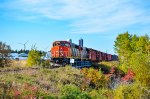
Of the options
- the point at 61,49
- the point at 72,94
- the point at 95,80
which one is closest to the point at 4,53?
the point at 61,49

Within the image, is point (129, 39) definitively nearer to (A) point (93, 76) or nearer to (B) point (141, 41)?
(B) point (141, 41)

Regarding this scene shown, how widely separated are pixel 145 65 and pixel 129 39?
42985mm

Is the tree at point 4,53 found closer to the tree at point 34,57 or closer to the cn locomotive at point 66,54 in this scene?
the tree at point 34,57

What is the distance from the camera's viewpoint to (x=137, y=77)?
21.0 meters

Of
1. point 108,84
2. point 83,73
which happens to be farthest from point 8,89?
point 83,73

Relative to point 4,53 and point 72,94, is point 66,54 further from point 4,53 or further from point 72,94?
point 72,94

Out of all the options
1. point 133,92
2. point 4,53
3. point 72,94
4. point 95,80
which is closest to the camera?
point 72,94

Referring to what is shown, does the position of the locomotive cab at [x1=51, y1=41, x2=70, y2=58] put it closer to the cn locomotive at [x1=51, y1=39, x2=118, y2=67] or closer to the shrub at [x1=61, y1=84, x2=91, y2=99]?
the cn locomotive at [x1=51, y1=39, x2=118, y2=67]

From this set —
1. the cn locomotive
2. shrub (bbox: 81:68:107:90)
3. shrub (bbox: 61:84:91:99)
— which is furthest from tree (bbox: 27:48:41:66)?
shrub (bbox: 61:84:91:99)

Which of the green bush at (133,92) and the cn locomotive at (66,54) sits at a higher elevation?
the cn locomotive at (66,54)

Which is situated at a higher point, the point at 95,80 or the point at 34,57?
the point at 34,57

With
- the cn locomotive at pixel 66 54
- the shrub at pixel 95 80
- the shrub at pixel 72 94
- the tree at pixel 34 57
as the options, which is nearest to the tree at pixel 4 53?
the tree at pixel 34 57

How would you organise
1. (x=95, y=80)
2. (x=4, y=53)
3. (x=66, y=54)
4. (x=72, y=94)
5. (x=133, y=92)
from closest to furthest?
(x=72, y=94)
(x=133, y=92)
(x=95, y=80)
(x=4, y=53)
(x=66, y=54)

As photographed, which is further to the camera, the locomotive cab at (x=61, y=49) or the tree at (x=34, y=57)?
the locomotive cab at (x=61, y=49)
